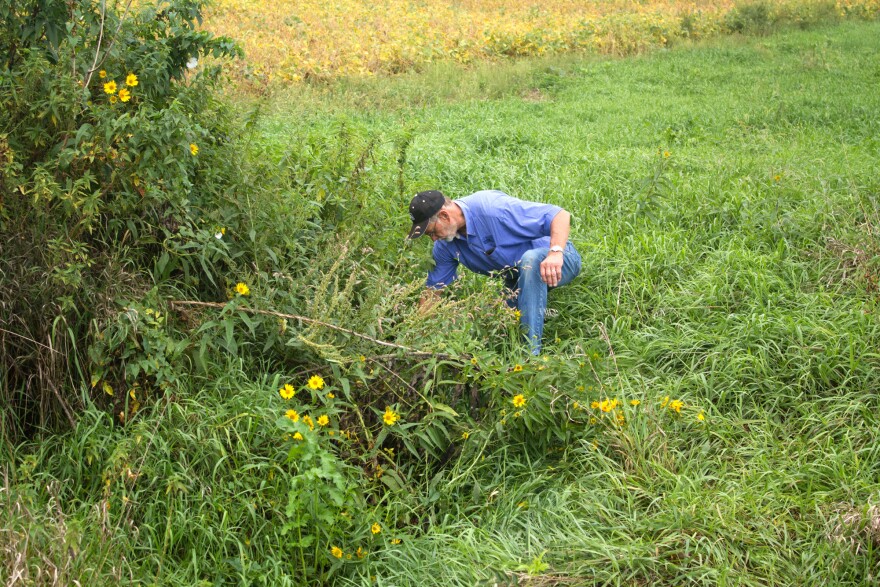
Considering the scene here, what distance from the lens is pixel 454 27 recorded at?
15.4 meters

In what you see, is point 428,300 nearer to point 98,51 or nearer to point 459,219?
point 459,219

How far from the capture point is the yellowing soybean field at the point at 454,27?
41.1 ft

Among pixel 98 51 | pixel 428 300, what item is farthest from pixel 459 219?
pixel 98 51

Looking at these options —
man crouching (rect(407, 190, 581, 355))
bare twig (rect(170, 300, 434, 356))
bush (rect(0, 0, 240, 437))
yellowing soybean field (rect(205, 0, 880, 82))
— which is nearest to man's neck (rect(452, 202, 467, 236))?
man crouching (rect(407, 190, 581, 355))

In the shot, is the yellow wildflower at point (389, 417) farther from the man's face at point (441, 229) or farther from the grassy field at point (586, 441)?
the man's face at point (441, 229)

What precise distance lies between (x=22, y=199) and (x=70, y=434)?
102cm

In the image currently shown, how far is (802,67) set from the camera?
12.0 m

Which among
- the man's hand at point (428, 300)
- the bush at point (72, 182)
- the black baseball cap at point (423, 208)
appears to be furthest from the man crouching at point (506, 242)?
the bush at point (72, 182)

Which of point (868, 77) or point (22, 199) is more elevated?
point (22, 199)

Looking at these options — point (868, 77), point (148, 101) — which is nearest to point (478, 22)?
point (868, 77)

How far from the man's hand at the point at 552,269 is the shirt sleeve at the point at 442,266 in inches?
23.6

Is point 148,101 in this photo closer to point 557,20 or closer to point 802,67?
point 802,67

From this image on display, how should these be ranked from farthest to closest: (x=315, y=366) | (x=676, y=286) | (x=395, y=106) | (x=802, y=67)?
(x=802, y=67) → (x=395, y=106) → (x=676, y=286) → (x=315, y=366)

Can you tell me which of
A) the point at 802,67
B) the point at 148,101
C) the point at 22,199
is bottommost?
the point at 802,67
